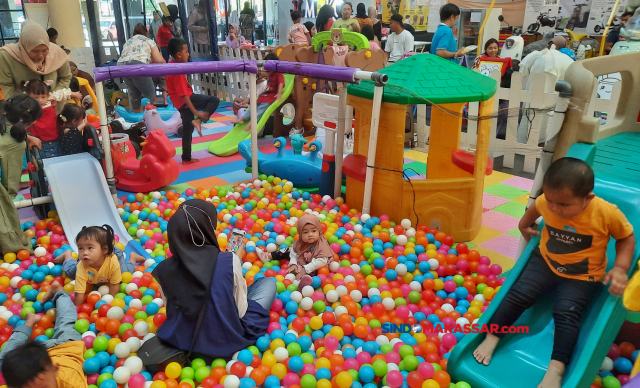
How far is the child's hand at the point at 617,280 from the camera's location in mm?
1950

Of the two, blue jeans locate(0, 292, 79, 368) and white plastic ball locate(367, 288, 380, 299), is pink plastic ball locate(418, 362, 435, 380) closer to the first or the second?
white plastic ball locate(367, 288, 380, 299)

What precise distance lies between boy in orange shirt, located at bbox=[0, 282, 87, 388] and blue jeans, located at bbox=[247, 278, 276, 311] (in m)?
0.90

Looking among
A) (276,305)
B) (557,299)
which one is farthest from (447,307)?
(276,305)

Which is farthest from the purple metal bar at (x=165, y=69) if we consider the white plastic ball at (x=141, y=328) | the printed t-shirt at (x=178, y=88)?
the white plastic ball at (x=141, y=328)

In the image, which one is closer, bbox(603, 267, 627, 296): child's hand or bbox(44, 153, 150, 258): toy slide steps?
bbox(603, 267, 627, 296): child's hand

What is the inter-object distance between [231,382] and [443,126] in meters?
2.74

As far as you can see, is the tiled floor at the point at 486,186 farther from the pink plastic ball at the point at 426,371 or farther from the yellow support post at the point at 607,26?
the yellow support post at the point at 607,26

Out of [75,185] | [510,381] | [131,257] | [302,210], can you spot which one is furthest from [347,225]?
[75,185]

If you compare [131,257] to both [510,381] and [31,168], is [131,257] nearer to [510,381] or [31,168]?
[31,168]

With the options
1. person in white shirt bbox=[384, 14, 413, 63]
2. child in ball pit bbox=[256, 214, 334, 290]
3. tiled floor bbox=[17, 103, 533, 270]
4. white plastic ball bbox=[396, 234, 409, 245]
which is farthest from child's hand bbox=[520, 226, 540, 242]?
person in white shirt bbox=[384, 14, 413, 63]

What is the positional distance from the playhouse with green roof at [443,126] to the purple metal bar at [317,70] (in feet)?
0.47

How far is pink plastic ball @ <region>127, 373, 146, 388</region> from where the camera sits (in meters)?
2.20

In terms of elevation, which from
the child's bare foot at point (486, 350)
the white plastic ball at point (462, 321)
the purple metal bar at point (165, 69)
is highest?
the purple metal bar at point (165, 69)

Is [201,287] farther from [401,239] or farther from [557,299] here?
[401,239]
